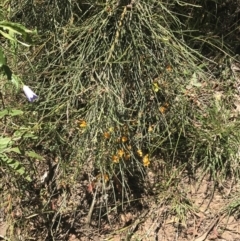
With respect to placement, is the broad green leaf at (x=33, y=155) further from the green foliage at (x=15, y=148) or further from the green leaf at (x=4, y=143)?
the green leaf at (x=4, y=143)

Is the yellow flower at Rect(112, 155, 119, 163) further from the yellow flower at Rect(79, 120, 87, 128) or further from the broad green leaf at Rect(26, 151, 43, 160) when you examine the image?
the broad green leaf at Rect(26, 151, 43, 160)

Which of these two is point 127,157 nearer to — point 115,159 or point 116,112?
point 115,159

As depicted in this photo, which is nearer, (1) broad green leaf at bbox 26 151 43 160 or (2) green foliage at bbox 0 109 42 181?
(2) green foliage at bbox 0 109 42 181

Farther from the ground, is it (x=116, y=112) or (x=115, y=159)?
(x=116, y=112)

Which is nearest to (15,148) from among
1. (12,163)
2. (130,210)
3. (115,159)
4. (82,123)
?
(12,163)

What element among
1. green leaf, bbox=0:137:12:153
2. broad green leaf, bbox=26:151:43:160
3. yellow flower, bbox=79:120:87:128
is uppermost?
yellow flower, bbox=79:120:87:128

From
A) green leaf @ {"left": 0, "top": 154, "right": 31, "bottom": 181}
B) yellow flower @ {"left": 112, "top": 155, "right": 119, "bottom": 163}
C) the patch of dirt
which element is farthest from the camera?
the patch of dirt

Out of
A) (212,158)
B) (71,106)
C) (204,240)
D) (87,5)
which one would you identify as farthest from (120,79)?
(204,240)

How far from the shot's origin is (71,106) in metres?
2.32

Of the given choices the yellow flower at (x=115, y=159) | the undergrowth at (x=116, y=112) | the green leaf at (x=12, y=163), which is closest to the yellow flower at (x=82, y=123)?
the undergrowth at (x=116, y=112)

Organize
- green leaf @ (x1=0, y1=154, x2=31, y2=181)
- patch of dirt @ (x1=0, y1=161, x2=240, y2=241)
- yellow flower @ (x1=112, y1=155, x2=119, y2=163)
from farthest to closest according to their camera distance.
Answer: patch of dirt @ (x1=0, y1=161, x2=240, y2=241), yellow flower @ (x1=112, y1=155, x2=119, y2=163), green leaf @ (x1=0, y1=154, x2=31, y2=181)

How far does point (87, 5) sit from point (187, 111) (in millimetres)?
700

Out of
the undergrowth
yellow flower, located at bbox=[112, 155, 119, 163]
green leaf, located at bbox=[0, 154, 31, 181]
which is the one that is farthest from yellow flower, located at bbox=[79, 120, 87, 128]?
green leaf, located at bbox=[0, 154, 31, 181]

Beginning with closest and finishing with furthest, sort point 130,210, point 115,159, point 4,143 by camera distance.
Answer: point 4,143
point 115,159
point 130,210
